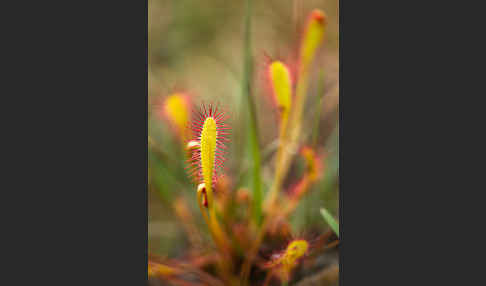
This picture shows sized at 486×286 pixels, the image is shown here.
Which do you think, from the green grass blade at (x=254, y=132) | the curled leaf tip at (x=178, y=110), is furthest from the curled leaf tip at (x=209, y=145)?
the curled leaf tip at (x=178, y=110)

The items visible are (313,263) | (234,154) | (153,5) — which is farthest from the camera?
(153,5)

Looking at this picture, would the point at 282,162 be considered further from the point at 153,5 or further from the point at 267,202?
the point at 153,5

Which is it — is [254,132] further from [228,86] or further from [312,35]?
[228,86]

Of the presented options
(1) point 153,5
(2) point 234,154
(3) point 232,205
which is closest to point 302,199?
(3) point 232,205

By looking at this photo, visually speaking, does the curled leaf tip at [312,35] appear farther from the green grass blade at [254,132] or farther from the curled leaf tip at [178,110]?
the curled leaf tip at [178,110]

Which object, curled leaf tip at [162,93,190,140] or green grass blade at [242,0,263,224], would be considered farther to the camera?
curled leaf tip at [162,93,190,140]

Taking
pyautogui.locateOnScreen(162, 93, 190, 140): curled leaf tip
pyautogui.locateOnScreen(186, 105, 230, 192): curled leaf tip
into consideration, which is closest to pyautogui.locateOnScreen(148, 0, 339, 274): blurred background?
pyautogui.locateOnScreen(162, 93, 190, 140): curled leaf tip

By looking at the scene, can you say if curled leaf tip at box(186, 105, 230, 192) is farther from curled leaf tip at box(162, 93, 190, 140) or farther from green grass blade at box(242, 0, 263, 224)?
curled leaf tip at box(162, 93, 190, 140)

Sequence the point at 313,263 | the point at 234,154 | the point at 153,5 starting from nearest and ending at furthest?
the point at 313,263
the point at 234,154
the point at 153,5
